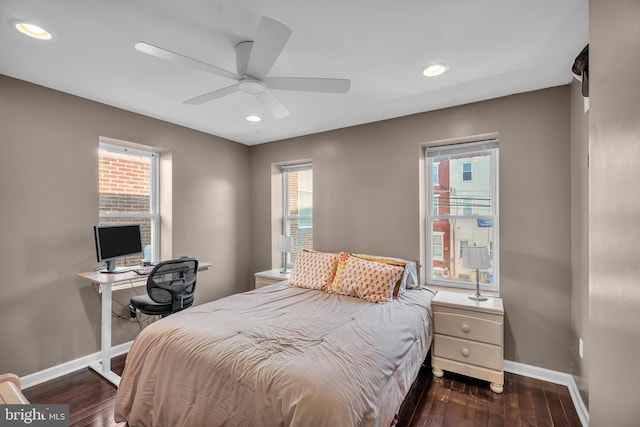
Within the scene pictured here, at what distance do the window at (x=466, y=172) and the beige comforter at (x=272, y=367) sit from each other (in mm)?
1641

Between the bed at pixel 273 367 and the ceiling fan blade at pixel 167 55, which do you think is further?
the ceiling fan blade at pixel 167 55

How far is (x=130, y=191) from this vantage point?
3.51 m

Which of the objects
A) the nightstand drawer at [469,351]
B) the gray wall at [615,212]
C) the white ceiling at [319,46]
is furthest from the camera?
the nightstand drawer at [469,351]

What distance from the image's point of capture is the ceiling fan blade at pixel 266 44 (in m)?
1.48

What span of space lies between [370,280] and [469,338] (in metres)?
0.94

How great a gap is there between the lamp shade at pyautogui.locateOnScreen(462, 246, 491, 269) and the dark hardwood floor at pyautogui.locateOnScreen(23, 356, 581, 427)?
100 cm

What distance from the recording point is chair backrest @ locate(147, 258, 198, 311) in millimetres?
2643

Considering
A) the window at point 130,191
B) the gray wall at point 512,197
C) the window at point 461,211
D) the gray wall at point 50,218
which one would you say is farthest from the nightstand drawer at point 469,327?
the window at point 130,191

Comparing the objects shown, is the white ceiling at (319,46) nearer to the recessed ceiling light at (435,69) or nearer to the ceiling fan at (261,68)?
the recessed ceiling light at (435,69)

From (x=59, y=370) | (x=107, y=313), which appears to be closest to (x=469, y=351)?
(x=107, y=313)

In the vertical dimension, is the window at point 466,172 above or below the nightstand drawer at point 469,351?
above

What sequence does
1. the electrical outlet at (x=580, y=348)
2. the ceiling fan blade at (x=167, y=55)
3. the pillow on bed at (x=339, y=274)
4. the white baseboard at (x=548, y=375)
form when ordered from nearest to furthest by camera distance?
the ceiling fan blade at (x=167, y=55), the electrical outlet at (x=580, y=348), the white baseboard at (x=548, y=375), the pillow on bed at (x=339, y=274)

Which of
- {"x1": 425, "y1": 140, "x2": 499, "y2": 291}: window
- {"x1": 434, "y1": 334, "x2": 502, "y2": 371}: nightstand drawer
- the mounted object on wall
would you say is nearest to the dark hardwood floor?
{"x1": 434, "y1": 334, "x2": 502, "y2": 371}: nightstand drawer

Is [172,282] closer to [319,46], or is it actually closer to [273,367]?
[273,367]
